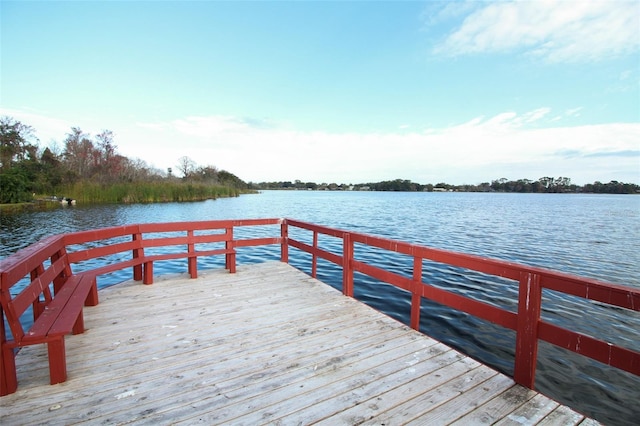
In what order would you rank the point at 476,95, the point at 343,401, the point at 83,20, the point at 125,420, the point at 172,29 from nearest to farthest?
the point at 125,420 < the point at 343,401 < the point at 83,20 < the point at 172,29 < the point at 476,95

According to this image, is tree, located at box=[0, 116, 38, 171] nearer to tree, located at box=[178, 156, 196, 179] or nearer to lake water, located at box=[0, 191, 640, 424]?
lake water, located at box=[0, 191, 640, 424]

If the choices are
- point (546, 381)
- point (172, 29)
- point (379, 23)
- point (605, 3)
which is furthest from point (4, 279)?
point (379, 23)

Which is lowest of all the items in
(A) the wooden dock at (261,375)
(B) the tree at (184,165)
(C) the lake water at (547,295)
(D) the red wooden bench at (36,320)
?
(C) the lake water at (547,295)

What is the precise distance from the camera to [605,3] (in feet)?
27.2

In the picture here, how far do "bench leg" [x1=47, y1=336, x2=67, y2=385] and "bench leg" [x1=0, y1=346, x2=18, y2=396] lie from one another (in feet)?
0.72

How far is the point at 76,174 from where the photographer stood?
3164 centimetres

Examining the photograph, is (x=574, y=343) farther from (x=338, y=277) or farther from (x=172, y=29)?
(x=172, y=29)

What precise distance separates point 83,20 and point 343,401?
15697 millimetres

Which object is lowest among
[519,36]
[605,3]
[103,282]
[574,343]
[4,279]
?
[103,282]

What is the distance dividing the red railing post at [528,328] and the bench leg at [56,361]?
3.77 meters

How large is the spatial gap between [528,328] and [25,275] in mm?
4028

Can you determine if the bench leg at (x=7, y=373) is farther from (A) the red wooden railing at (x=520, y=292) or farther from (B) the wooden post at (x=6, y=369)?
(A) the red wooden railing at (x=520, y=292)

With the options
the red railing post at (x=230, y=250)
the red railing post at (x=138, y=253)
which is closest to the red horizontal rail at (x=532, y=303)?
the red railing post at (x=230, y=250)

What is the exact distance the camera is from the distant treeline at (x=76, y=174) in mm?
26764
